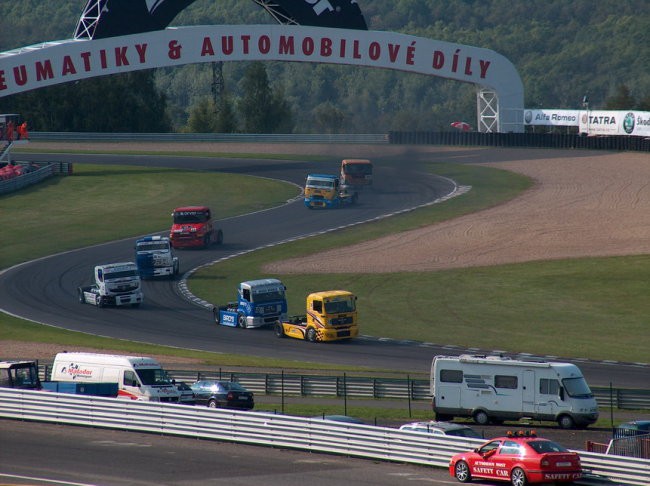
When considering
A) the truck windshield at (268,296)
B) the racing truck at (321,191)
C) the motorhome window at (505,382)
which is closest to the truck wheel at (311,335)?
the truck windshield at (268,296)

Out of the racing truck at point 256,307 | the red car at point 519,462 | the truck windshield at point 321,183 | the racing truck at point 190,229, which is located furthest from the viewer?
the truck windshield at point 321,183

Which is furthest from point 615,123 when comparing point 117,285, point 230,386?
point 230,386

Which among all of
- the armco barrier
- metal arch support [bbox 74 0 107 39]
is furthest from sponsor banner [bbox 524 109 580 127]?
the armco barrier

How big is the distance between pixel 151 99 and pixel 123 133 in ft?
61.6

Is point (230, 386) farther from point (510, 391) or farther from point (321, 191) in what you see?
point (321, 191)

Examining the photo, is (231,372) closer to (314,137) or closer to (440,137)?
(440,137)

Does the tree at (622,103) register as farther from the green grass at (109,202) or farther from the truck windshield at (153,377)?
the truck windshield at (153,377)

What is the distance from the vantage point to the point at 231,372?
1475 inches

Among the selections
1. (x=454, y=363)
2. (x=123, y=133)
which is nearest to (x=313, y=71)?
(x=123, y=133)

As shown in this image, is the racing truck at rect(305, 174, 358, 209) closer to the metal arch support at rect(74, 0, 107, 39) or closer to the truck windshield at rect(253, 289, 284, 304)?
the metal arch support at rect(74, 0, 107, 39)

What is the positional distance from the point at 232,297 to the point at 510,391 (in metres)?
23.8

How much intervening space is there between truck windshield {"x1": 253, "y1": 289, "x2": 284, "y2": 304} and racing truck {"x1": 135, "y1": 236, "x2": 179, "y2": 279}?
35.8ft

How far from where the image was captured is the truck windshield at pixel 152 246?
57500 mm

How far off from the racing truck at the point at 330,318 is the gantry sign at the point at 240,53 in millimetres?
32657
